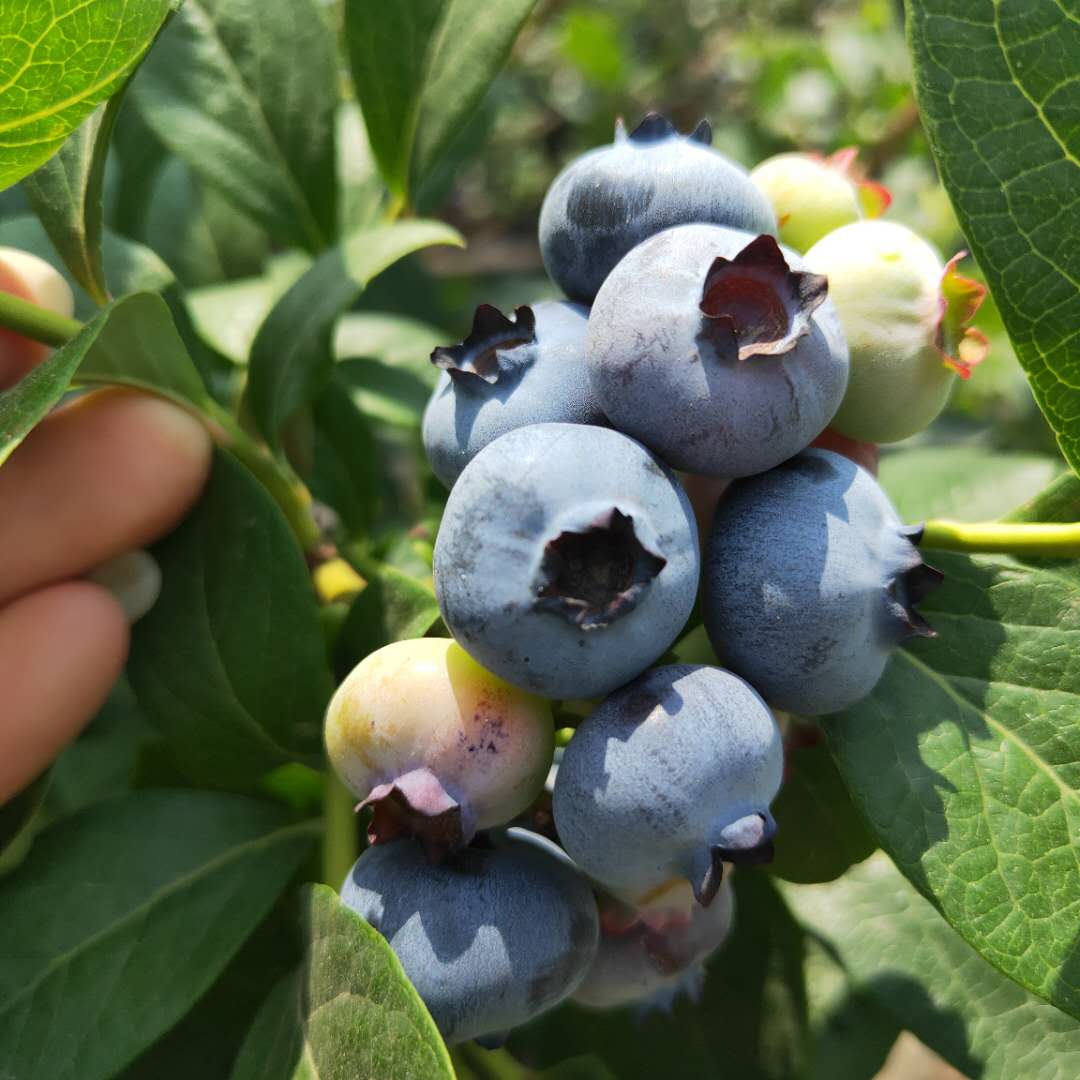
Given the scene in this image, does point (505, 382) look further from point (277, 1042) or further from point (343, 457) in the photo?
point (343, 457)

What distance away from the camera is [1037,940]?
742 millimetres

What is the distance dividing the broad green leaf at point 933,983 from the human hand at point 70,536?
832 millimetres

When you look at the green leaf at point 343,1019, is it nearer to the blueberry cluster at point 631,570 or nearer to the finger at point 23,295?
the blueberry cluster at point 631,570

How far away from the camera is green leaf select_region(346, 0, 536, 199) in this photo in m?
1.11

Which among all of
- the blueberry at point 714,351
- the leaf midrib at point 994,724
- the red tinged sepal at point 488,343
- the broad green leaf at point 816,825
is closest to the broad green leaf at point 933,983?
the broad green leaf at point 816,825

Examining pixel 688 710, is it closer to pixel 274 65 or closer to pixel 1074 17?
pixel 1074 17

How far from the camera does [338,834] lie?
2.94ft

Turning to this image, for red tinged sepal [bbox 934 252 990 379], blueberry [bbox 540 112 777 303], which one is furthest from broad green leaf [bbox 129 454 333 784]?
red tinged sepal [bbox 934 252 990 379]

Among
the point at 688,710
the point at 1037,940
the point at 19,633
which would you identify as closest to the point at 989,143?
the point at 688,710

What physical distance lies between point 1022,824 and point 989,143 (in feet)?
1.48

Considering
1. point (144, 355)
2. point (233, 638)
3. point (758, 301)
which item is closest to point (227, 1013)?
point (233, 638)

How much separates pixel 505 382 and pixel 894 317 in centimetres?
28

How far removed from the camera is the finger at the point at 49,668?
821 millimetres

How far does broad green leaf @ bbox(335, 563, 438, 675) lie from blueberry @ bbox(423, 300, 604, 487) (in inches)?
5.2
